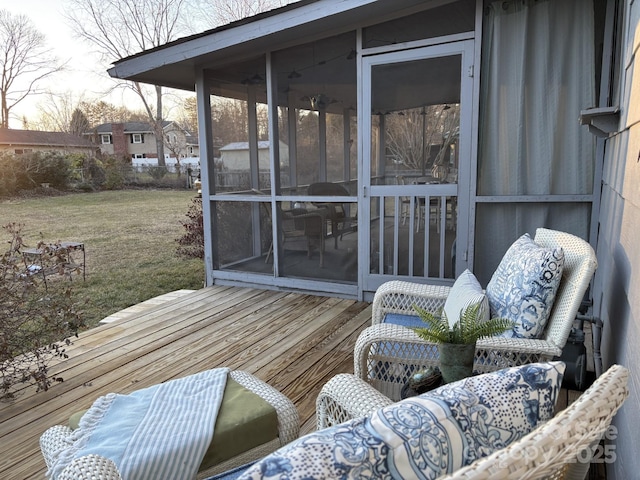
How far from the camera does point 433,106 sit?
370 centimetres

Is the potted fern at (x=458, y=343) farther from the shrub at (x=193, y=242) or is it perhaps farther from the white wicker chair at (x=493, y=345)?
the shrub at (x=193, y=242)

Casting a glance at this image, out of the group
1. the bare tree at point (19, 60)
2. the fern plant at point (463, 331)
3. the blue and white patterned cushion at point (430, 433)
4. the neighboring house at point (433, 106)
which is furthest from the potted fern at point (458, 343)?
the bare tree at point (19, 60)

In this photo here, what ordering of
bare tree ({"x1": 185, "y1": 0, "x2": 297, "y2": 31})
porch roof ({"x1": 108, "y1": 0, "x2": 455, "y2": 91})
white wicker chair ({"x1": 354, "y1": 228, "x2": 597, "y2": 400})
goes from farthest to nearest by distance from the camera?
1. bare tree ({"x1": 185, "y1": 0, "x2": 297, "y2": 31})
2. porch roof ({"x1": 108, "y1": 0, "x2": 455, "y2": 91})
3. white wicker chair ({"x1": 354, "y1": 228, "x2": 597, "y2": 400})

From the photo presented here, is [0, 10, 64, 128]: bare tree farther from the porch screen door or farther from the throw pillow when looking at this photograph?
the throw pillow

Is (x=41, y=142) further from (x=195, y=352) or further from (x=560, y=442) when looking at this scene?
(x=560, y=442)

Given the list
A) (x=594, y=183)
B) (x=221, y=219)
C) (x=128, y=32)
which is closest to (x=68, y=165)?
(x=128, y=32)

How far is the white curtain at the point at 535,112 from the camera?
3258 millimetres

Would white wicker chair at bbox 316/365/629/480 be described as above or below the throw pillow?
above

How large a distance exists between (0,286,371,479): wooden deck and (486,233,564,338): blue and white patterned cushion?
1071 millimetres

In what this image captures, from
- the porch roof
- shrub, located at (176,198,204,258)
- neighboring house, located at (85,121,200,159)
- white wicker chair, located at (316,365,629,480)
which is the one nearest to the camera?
white wicker chair, located at (316,365,629,480)

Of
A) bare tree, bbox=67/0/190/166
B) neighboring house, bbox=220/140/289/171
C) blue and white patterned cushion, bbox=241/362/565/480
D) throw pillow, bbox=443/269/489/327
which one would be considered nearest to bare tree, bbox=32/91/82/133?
bare tree, bbox=67/0/190/166

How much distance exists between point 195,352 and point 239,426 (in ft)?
5.88

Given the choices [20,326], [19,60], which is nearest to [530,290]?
[20,326]

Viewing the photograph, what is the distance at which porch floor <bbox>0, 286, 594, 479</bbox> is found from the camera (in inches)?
93.4
